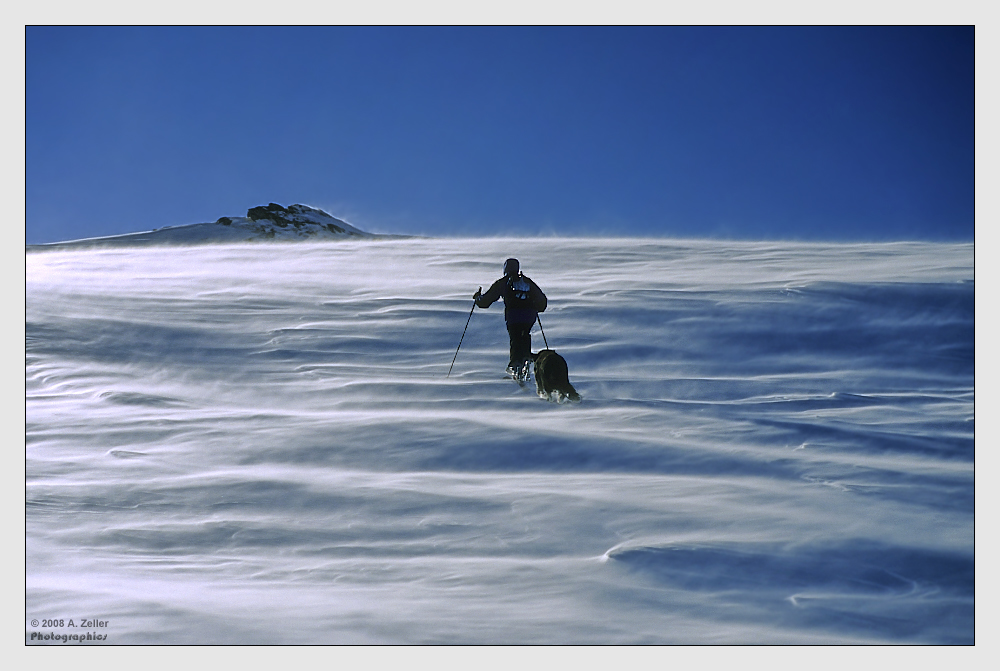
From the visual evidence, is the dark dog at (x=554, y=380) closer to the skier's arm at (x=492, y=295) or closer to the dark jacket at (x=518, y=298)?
the dark jacket at (x=518, y=298)

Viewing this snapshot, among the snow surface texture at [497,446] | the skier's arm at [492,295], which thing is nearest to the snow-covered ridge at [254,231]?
the snow surface texture at [497,446]

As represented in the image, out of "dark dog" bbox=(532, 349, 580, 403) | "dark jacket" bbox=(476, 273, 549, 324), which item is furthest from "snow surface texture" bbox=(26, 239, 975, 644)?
"dark jacket" bbox=(476, 273, 549, 324)

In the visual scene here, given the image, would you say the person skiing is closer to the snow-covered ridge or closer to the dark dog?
the dark dog

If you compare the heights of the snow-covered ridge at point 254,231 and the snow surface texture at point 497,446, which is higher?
the snow-covered ridge at point 254,231

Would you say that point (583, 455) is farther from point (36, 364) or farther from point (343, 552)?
point (36, 364)

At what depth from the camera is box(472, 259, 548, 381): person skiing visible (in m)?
5.05

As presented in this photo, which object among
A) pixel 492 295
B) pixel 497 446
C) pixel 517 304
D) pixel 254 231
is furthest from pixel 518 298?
pixel 254 231

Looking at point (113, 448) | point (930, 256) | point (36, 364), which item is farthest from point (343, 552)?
point (930, 256)

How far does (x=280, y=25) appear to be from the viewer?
4.76 m

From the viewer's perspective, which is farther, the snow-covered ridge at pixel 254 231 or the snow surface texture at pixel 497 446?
the snow-covered ridge at pixel 254 231

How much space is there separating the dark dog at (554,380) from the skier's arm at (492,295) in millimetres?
540

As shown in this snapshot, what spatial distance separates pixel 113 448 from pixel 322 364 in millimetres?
1229

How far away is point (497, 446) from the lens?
14.0ft

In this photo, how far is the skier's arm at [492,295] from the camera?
5.11m
